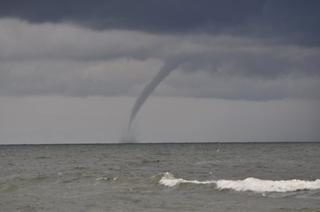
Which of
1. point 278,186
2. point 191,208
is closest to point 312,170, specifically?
point 278,186

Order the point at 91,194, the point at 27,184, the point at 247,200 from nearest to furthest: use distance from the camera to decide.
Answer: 1. the point at 247,200
2. the point at 91,194
3. the point at 27,184

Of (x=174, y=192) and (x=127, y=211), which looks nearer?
(x=127, y=211)

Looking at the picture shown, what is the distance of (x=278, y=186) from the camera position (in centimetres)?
3875

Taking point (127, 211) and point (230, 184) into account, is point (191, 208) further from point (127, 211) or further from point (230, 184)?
point (230, 184)

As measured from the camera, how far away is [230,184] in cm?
3984

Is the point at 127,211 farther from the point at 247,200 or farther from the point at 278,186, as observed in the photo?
the point at 278,186

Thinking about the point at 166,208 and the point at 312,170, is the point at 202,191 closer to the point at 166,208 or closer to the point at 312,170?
the point at 166,208

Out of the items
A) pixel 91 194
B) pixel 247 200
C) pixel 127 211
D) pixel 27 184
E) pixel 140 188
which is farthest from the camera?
pixel 27 184

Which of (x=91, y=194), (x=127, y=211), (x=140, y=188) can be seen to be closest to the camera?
(x=127, y=211)

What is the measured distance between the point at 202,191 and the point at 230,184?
2283 mm

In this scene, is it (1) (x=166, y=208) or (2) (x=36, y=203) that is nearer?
(1) (x=166, y=208)

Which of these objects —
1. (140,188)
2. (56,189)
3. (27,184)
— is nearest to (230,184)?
(140,188)

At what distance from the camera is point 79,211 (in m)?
30.5

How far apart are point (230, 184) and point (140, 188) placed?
17.9 ft
